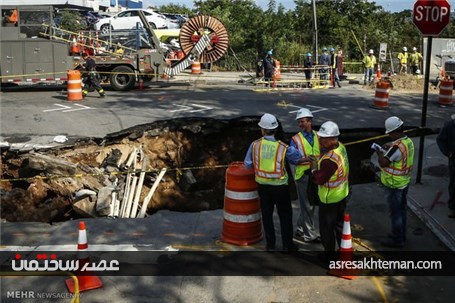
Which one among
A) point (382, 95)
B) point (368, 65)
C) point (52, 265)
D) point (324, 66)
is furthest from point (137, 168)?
point (368, 65)

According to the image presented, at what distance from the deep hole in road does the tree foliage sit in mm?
18012

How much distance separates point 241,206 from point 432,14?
193 inches

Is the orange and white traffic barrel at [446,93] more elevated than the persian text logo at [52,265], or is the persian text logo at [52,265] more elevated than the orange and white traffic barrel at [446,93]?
the orange and white traffic barrel at [446,93]

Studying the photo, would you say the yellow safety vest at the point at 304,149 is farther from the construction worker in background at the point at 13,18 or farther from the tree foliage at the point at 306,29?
the tree foliage at the point at 306,29

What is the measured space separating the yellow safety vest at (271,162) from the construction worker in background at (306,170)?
0.35 m

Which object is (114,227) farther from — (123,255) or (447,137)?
(447,137)

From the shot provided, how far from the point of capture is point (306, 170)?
21.5 ft

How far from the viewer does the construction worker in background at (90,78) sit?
17.2 metres

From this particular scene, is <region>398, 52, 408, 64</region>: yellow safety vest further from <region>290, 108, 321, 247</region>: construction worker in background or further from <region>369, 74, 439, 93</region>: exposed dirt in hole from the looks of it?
<region>290, 108, 321, 247</region>: construction worker in background

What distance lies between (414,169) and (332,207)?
4884 millimetres

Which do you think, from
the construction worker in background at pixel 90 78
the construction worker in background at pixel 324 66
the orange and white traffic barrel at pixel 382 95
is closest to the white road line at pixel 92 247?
the construction worker in background at pixel 90 78

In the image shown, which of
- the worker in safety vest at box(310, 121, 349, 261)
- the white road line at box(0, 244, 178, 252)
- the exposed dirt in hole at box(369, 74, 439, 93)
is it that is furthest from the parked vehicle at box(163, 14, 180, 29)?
the worker in safety vest at box(310, 121, 349, 261)

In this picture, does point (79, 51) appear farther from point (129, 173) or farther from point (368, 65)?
point (368, 65)

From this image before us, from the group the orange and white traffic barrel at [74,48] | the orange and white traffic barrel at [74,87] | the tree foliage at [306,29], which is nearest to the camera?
the orange and white traffic barrel at [74,87]
